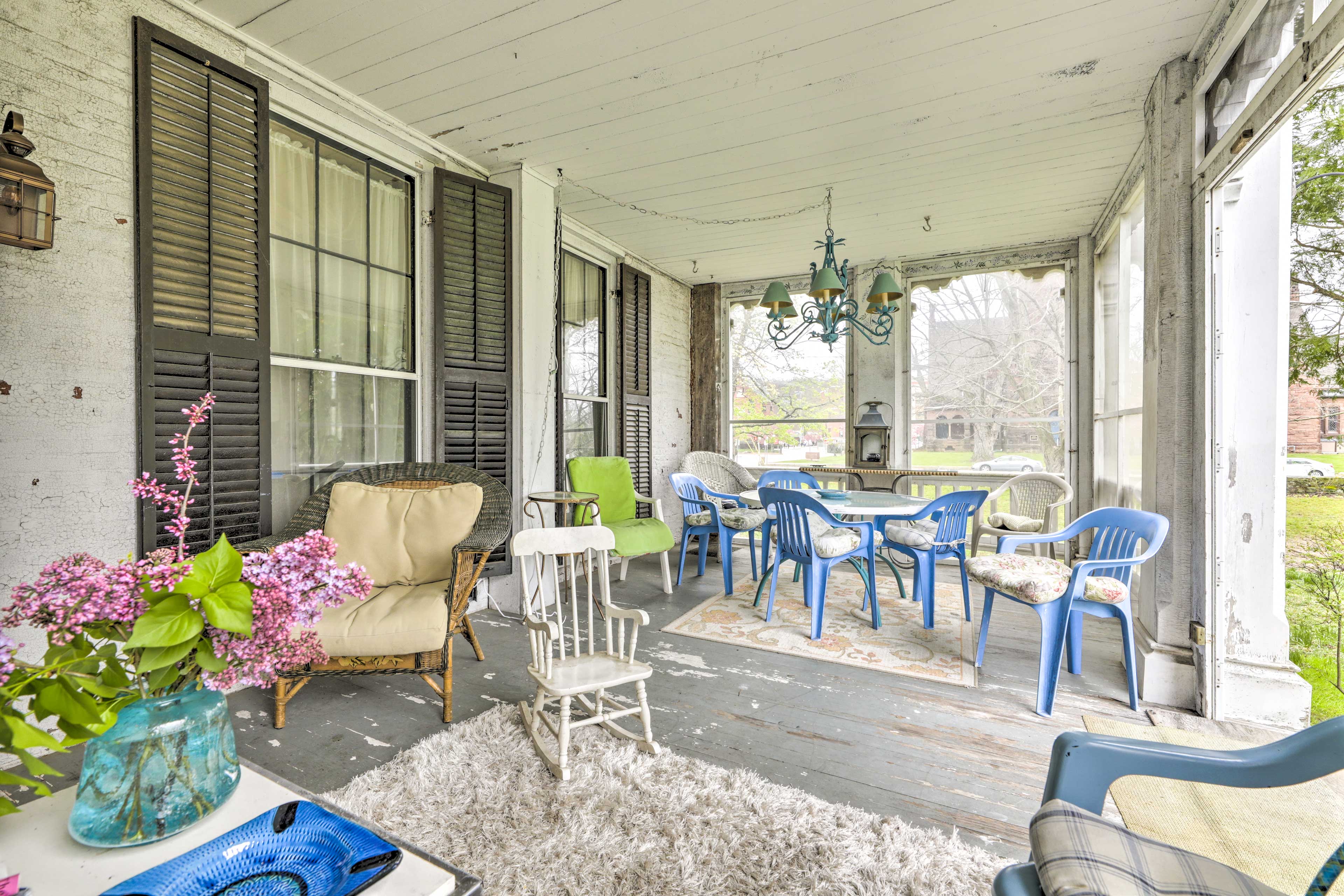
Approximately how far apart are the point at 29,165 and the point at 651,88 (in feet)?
7.74

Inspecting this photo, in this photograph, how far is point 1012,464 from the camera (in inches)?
211

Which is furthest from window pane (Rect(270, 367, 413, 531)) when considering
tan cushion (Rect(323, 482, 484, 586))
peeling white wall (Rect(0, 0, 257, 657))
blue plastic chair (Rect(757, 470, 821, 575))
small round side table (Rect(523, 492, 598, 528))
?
blue plastic chair (Rect(757, 470, 821, 575))

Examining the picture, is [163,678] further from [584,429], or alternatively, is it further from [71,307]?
[584,429]

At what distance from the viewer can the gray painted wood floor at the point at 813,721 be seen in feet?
6.30

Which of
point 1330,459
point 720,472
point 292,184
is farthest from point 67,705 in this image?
point 720,472

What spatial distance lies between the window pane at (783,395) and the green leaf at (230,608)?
5568mm

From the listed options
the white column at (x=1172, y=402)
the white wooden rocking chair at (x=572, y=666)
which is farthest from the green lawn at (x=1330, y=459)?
the white wooden rocking chair at (x=572, y=666)

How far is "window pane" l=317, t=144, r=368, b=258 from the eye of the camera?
120 inches

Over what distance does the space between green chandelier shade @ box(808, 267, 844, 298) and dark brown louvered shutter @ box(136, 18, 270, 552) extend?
2795mm

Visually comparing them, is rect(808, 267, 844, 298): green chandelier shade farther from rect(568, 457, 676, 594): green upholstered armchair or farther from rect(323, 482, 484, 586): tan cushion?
rect(323, 482, 484, 586): tan cushion

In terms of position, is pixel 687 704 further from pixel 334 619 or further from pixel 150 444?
pixel 150 444

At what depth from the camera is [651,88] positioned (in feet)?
9.62

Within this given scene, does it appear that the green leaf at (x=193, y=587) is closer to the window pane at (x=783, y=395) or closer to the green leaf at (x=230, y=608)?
the green leaf at (x=230, y=608)

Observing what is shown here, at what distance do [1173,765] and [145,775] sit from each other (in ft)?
5.61
